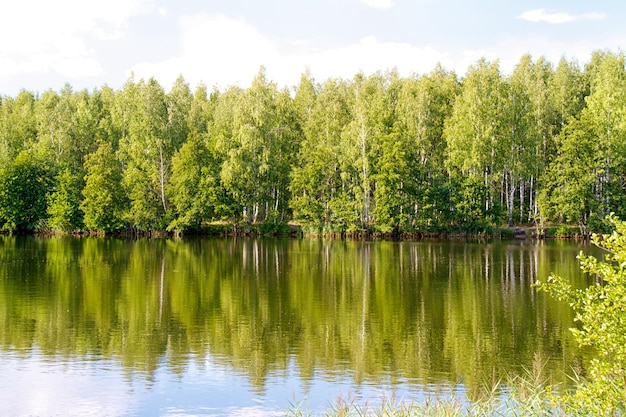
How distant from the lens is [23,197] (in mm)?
70062

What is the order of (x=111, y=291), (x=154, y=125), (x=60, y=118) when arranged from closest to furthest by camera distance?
(x=111, y=291) → (x=154, y=125) → (x=60, y=118)

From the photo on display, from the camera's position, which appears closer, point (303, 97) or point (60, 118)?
point (60, 118)

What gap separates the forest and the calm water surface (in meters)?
25.2

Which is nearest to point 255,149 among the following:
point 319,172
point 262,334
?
point 319,172

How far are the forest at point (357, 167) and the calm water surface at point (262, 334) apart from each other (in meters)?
25.2

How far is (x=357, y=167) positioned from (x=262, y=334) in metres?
46.3

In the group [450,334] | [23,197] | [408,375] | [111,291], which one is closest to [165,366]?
[408,375]

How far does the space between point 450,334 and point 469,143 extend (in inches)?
1845

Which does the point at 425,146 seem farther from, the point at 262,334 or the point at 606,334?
the point at 606,334

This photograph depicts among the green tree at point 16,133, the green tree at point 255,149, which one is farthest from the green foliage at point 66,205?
the green tree at point 255,149

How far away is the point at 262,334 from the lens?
19.9 metres

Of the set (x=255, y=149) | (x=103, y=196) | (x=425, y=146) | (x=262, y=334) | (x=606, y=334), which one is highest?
(x=425, y=146)

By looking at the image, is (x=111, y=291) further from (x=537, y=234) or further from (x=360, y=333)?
(x=537, y=234)

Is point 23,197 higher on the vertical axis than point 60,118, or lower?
lower
